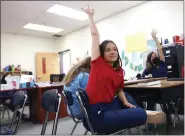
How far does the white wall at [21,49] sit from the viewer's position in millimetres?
7523

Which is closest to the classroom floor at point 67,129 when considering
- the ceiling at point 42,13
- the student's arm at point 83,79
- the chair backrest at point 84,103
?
the student's arm at point 83,79

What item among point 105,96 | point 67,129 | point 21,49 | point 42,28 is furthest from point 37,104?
point 21,49

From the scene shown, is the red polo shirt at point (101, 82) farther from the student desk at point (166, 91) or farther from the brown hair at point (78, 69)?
the student desk at point (166, 91)

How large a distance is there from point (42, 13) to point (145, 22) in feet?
9.52

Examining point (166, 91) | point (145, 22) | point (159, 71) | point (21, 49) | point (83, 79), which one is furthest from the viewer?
point (21, 49)

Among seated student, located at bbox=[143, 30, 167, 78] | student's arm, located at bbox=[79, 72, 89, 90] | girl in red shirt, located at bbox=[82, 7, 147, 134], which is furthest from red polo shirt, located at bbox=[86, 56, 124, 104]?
seated student, located at bbox=[143, 30, 167, 78]

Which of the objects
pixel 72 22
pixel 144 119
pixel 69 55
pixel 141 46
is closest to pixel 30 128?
pixel 144 119

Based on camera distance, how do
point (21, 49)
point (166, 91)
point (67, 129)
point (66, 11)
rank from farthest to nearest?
1. point (21, 49)
2. point (66, 11)
3. point (67, 129)
4. point (166, 91)

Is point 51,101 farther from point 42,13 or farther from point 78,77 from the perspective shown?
point 42,13

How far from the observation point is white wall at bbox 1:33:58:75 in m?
7.52

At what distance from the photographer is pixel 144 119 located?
1.48m

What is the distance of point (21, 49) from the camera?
792cm

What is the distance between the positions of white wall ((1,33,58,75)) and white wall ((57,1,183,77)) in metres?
2.23

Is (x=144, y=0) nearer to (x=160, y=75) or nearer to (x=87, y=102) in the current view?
(x=160, y=75)
